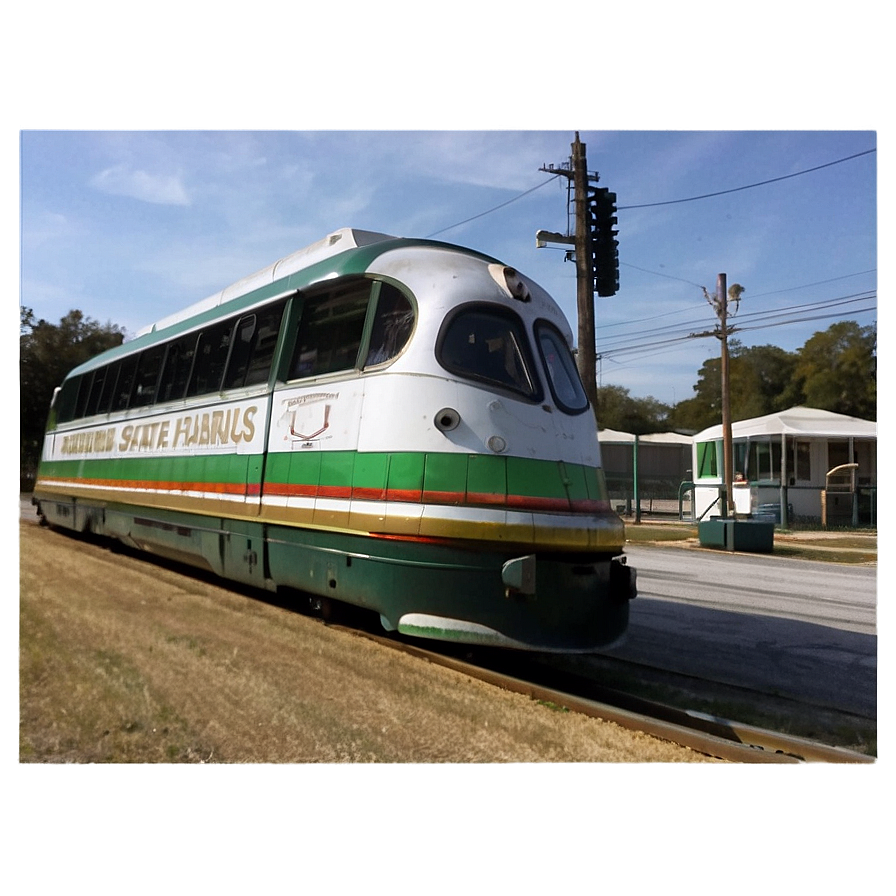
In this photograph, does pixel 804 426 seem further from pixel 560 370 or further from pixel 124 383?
pixel 124 383

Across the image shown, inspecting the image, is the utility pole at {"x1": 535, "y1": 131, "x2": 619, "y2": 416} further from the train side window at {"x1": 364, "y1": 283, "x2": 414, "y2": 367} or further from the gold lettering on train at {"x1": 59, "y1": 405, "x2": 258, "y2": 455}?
the gold lettering on train at {"x1": 59, "y1": 405, "x2": 258, "y2": 455}

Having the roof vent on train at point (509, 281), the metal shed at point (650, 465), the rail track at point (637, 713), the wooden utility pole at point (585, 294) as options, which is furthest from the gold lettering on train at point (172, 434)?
the metal shed at point (650, 465)

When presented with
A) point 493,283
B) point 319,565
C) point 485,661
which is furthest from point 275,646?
point 493,283

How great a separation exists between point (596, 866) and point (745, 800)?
95 cm

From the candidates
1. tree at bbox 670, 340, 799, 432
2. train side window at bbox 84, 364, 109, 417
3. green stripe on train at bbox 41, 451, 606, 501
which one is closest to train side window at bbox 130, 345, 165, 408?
train side window at bbox 84, 364, 109, 417

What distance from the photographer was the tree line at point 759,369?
7.45 meters

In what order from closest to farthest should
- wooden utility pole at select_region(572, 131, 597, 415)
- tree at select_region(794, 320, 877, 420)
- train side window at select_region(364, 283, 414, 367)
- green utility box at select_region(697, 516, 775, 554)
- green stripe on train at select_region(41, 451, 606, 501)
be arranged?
green stripe on train at select_region(41, 451, 606, 501)
train side window at select_region(364, 283, 414, 367)
tree at select_region(794, 320, 877, 420)
wooden utility pole at select_region(572, 131, 597, 415)
green utility box at select_region(697, 516, 775, 554)

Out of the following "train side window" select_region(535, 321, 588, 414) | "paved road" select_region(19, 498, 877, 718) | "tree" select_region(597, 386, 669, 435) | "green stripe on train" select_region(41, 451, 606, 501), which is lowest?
"paved road" select_region(19, 498, 877, 718)

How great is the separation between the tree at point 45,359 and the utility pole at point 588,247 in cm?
416

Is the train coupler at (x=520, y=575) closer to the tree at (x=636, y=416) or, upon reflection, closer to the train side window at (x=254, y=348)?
the train side window at (x=254, y=348)

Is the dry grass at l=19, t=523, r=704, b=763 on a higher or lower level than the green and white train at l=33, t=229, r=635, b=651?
lower

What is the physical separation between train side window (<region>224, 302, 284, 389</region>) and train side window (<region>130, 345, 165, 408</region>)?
65.8 inches

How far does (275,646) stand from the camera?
20.4 feet

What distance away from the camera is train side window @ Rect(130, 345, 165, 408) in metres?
8.87
